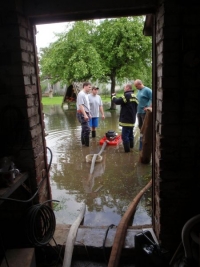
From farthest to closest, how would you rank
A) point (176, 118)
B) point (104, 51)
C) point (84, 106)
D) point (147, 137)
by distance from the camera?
point (104, 51)
point (84, 106)
point (147, 137)
point (176, 118)

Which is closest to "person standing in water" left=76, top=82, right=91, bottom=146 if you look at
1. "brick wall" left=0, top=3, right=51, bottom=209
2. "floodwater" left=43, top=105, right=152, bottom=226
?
"floodwater" left=43, top=105, right=152, bottom=226

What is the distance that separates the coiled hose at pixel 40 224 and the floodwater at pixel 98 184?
707 mm

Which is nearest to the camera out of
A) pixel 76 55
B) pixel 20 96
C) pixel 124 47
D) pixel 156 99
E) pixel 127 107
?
pixel 20 96

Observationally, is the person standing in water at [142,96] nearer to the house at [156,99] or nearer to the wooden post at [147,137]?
the wooden post at [147,137]

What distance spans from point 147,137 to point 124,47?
35.7 feet

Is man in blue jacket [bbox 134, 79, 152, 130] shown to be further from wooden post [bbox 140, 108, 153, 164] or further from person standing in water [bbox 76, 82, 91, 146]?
person standing in water [bbox 76, 82, 91, 146]

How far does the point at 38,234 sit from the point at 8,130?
1367 millimetres

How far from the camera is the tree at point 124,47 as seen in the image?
1443 centimetres

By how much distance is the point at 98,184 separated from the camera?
478cm

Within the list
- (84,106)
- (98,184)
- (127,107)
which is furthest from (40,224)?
(84,106)

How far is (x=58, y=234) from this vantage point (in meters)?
3.11

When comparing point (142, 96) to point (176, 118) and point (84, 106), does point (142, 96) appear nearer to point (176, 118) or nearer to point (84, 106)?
point (84, 106)

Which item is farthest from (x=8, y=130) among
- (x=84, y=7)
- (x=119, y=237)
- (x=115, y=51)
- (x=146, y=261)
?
(x=115, y=51)

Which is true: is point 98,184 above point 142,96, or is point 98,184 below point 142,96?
below
